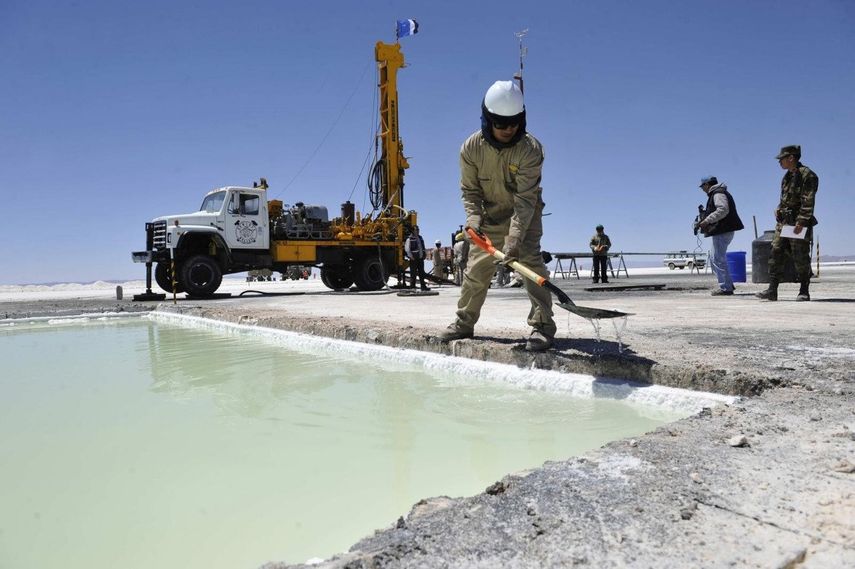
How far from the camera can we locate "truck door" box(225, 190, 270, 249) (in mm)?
12594

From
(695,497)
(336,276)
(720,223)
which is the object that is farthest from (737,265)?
(695,497)

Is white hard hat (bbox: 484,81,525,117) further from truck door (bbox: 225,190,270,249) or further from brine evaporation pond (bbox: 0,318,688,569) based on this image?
truck door (bbox: 225,190,270,249)

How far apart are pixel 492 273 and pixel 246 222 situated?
10154 millimetres

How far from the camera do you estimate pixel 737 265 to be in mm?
11922

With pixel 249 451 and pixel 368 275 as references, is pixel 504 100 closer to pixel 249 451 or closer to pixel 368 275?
pixel 249 451

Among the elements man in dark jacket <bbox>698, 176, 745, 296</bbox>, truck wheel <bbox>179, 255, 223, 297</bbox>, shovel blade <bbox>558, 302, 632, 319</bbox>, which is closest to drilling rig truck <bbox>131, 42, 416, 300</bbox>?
truck wheel <bbox>179, 255, 223, 297</bbox>

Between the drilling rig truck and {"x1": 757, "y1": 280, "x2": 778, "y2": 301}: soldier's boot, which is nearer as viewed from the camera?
{"x1": 757, "y1": 280, "x2": 778, "y2": 301}: soldier's boot

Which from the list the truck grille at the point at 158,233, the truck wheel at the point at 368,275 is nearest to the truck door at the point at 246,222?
the truck grille at the point at 158,233

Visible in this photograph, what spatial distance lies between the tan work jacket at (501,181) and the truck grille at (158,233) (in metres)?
10.0

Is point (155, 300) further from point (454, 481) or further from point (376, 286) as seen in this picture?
point (454, 481)

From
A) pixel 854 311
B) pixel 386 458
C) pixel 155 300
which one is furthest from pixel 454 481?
pixel 155 300

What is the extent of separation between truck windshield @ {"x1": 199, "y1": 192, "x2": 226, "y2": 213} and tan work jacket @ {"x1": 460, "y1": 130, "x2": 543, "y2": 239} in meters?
10.2

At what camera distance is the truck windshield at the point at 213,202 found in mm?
12609

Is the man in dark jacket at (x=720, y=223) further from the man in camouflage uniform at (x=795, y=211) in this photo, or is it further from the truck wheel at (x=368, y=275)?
the truck wheel at (x=368, y=275)
